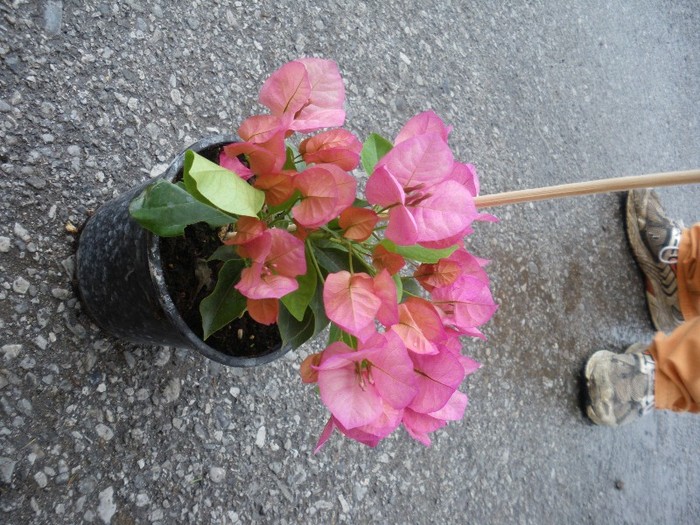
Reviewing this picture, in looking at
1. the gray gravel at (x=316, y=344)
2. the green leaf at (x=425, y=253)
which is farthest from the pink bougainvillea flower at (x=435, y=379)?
the gray gravel at (x=316, y=344)

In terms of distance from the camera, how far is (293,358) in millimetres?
1203

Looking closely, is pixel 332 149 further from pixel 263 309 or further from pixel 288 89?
pixel 263 309

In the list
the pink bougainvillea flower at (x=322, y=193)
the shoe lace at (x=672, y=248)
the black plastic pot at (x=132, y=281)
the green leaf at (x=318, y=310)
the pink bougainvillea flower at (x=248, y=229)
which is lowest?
the shoe lace at (x=672, y=248)

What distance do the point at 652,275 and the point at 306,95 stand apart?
1.92 metres

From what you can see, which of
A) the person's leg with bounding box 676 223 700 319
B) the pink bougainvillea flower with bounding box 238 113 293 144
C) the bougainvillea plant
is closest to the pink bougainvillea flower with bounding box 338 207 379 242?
the bougainvillea plant

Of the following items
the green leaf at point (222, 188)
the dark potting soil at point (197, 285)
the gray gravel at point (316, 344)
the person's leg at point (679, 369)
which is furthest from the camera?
the person's leg at point (679, 369)

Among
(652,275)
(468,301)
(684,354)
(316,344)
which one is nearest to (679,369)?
(684,354)

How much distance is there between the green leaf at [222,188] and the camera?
54cm

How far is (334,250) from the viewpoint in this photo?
2.29ft

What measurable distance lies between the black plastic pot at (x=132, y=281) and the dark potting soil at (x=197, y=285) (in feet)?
0.08

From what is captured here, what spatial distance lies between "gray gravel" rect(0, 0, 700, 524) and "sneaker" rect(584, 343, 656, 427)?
0.19 ft

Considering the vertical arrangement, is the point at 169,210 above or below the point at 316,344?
above

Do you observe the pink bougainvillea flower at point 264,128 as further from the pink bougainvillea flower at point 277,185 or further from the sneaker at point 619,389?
the sneaker at point 619,389

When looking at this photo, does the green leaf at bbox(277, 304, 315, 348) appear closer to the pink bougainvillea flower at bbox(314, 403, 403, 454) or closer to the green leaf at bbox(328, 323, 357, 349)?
the green leaf at bbox(328, 323, 357, 349)
